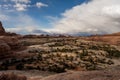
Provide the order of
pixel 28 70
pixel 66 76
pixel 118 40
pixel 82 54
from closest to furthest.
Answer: pixel 66 76 < pixel 28 70 < pixel 82 54 < pixel 118 40

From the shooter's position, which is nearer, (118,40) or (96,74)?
(96,74)

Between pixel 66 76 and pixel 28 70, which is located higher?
pixel 66 76

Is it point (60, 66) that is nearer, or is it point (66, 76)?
point (66, 76)

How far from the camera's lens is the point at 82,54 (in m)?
47.2

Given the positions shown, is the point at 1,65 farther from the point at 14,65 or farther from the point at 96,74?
the point at 96,74

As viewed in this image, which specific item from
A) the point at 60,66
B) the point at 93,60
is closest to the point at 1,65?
the point at 60,66

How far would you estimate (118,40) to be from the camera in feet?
264

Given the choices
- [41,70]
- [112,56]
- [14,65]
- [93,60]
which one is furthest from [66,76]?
[112,56]

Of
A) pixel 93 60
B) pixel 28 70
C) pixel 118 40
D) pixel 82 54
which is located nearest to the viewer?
pixel 28 70

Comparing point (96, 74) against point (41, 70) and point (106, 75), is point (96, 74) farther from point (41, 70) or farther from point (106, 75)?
point (41, 70)

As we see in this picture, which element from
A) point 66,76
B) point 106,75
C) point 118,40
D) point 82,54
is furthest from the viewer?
point 118,40

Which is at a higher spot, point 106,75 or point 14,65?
point 106,75

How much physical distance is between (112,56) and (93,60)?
8.11 metres

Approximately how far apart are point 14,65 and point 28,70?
11.0 ft
